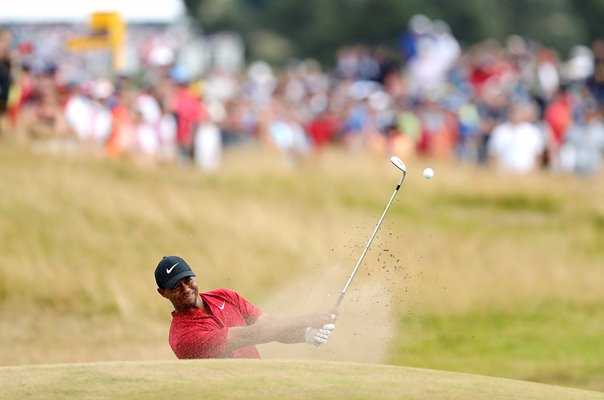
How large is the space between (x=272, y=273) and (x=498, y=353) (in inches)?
136

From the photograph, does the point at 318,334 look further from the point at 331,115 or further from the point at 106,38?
the point at 106,38

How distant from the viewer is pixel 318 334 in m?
8.18

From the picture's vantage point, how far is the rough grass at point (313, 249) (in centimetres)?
1655

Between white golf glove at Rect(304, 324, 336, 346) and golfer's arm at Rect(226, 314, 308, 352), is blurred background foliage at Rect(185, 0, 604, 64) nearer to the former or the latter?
golfer's arm at Rect(226, 314, 308, 352)

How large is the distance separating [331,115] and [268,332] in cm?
1931

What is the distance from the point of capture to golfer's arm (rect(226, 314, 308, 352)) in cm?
841

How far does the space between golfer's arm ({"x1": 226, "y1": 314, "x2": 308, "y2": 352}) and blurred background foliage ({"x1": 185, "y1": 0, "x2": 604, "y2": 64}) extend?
6477 centimetres

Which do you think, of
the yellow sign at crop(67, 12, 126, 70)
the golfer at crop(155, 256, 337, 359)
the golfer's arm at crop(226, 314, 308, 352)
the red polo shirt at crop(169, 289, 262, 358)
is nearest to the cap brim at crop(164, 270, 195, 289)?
the golfer at crop(155, 256, 337, 359)

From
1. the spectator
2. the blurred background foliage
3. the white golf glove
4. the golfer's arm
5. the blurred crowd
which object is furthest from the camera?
the blurred background foliage

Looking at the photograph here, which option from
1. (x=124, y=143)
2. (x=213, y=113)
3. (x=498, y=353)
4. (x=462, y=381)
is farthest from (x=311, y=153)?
(x=462, y=381)

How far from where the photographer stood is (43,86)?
21250 mm

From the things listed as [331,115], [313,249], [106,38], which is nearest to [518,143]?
[331,115]

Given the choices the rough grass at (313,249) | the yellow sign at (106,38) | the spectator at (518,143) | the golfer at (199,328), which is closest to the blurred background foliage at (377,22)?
the yellow sign at (106,38)

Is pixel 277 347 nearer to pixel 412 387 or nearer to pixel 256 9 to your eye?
pixel 412 387
